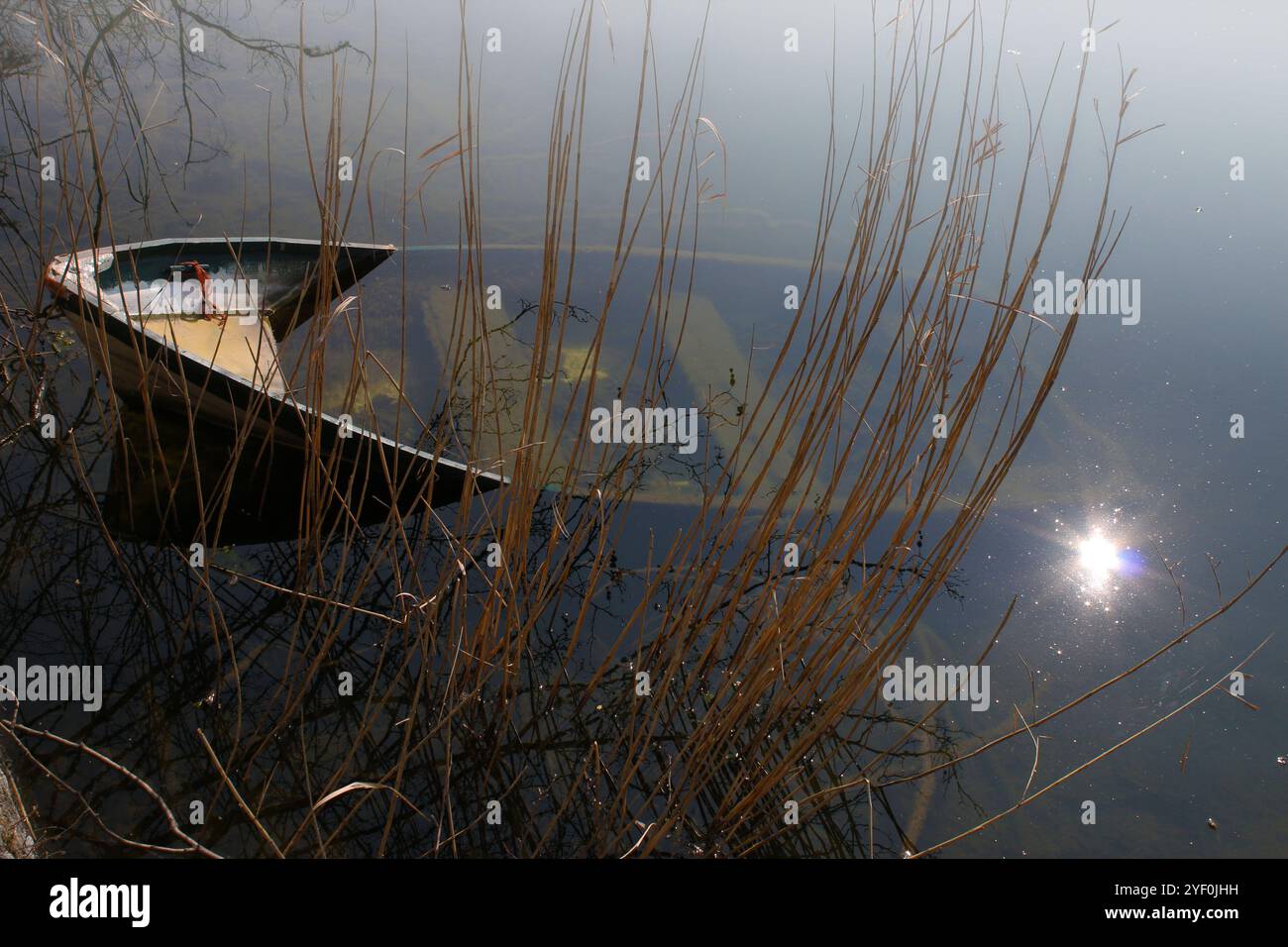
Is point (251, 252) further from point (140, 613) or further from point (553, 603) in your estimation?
point (553, 603)

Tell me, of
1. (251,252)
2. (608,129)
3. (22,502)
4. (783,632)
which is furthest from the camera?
(608,129)

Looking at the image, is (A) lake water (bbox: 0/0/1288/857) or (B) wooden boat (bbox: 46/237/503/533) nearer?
(A) lake water (bbox: 0/0/1288/857)

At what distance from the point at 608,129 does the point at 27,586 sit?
3.21m

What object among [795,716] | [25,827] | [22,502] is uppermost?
[22,502]

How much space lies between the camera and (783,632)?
1580 mm

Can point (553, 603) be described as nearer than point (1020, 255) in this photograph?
Yes

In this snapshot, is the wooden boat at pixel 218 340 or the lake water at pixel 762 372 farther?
the wooden boat at pixel 218 340

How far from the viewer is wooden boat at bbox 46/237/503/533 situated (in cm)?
220

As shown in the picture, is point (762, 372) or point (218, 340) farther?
point (762, 372)

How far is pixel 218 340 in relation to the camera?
196 cm

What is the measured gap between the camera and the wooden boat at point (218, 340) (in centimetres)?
220

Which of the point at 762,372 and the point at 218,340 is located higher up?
the point at 762,372

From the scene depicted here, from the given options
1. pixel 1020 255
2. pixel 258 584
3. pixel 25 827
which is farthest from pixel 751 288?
pixel 25 827
